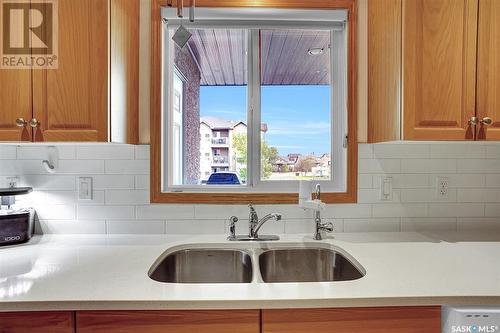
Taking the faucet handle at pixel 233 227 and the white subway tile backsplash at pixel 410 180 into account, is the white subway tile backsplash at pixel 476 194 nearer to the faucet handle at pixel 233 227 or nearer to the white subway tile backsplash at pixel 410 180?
the white subway tile backsplash at pixel 410 180

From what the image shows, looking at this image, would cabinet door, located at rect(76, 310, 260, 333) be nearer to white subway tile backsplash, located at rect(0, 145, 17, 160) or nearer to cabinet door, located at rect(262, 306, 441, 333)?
cabinet door, located at rect(262, 306, 441, 333)

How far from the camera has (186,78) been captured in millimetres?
1914

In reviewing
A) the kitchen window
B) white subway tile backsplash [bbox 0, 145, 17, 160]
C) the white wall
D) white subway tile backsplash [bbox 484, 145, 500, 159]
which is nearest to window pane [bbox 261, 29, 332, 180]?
the kitchen window

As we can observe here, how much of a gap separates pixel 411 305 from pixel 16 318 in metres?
1.20

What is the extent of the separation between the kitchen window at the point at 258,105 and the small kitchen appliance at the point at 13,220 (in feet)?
2.06

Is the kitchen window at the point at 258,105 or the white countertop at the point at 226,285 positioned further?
the kitchen window at the point at 258,105

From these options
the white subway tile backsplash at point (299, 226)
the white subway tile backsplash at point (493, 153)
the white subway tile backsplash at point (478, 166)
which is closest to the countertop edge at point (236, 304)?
the white subway tile backsplash at point (299, 226)

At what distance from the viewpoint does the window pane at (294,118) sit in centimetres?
184

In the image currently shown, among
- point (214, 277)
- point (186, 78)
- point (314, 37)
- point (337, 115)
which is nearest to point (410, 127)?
point (337, 115)

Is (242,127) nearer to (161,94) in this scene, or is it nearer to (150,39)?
(161,94)

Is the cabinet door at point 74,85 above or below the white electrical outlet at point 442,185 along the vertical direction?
above

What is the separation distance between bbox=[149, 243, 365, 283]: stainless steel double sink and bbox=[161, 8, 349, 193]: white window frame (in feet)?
1.11

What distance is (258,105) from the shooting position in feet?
5.90

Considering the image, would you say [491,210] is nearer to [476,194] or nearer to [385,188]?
[476,194]
